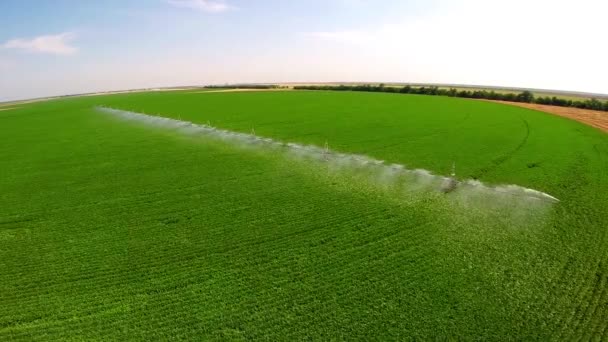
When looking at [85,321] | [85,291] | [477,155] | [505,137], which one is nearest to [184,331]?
[85,321]

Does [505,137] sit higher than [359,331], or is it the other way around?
[505,137]

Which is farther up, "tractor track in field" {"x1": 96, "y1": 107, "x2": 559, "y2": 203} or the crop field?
"tractor track in field" {"x1": 96, "y1": 107, "x2": 559, "y2": 203}

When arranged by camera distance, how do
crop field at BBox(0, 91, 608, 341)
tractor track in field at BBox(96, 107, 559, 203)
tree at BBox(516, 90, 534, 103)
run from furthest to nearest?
tree at BBox(516, 90, 534, 103) → tractor track in field at BBox(96, 107, 559, 203) → crop field at BBox(0, 91, 608, 341)

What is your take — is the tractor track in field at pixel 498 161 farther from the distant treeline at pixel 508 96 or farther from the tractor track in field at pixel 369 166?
the distant treeline at pixel 508 96

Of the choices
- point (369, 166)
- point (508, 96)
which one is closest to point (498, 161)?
point (369, 166)

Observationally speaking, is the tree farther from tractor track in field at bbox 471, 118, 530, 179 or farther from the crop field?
the crop field

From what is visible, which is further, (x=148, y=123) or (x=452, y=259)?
(x=148, y=123)

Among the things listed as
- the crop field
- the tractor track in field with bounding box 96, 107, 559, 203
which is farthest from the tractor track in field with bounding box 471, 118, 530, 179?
the crop field

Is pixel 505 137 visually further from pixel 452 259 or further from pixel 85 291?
pixel 85 291

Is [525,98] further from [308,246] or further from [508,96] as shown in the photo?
[308,246]
